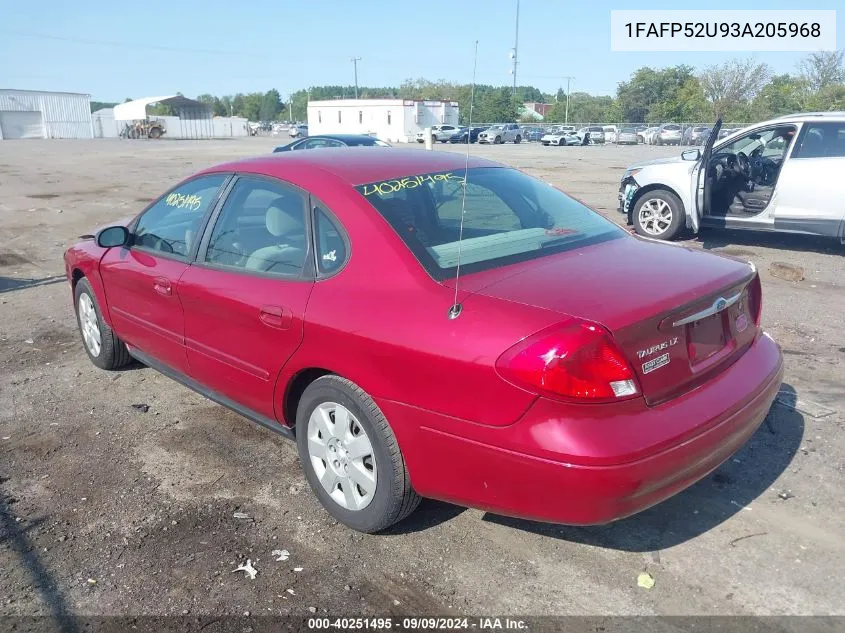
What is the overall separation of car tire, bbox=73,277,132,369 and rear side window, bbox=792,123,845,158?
26.9 ft

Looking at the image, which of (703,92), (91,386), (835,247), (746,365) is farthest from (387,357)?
(703,92)

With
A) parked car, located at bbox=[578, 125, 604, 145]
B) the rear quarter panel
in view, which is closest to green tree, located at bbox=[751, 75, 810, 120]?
parked car, located at bbox=[578, 125, 604, 145]

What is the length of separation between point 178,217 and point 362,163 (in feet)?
Result: 4.35

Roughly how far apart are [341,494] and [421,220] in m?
1.31

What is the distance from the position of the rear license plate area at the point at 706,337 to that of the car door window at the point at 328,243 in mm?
1486

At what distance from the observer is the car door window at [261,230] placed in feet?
11.0

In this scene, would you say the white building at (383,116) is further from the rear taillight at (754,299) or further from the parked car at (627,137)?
the rear taillight at (754,299)

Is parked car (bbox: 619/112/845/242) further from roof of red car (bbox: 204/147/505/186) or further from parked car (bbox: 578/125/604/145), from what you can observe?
parked car (bbox: 578/125/604/145)

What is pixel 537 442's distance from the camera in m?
2.45

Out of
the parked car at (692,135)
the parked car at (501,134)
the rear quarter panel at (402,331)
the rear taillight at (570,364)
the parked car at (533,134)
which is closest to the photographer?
the rear taillight at (570,364)

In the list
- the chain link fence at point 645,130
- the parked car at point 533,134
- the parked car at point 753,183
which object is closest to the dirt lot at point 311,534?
the parked car at point 753,183

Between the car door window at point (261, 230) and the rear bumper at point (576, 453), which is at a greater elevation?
the car door window at point (261, 230)

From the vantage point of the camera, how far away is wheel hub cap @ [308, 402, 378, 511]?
3.03m

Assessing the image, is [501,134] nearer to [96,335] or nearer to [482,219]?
[96,335]
